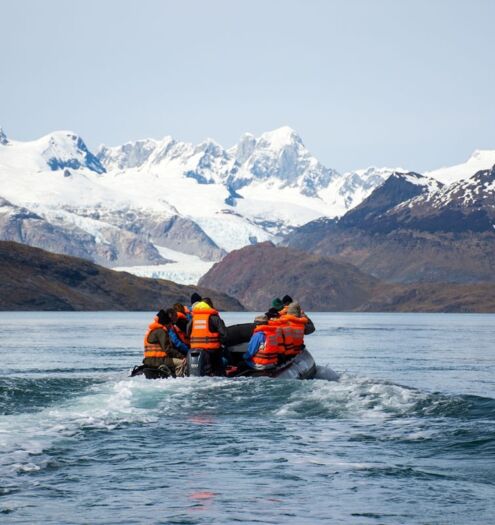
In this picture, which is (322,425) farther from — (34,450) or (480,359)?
(480,359)

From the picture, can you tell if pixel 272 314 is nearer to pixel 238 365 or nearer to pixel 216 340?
pixel 238 365

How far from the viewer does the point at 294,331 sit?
39406 mm

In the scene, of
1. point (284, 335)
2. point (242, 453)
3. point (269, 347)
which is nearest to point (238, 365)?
point (269, 347)

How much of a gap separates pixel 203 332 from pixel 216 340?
0.68 meters

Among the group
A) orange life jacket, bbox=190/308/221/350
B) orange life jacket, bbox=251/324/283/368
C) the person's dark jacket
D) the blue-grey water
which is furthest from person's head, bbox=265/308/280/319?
the person's dark jacket

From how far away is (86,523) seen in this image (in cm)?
1692

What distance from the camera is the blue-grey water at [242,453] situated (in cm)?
1817

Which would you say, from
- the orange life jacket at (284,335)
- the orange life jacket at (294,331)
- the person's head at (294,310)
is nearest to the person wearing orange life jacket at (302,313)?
the person's head at (294,310)

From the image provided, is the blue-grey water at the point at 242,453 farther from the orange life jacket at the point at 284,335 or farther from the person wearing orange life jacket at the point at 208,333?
the orange life jacket at the point at 284,335

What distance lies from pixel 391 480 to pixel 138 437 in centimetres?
802

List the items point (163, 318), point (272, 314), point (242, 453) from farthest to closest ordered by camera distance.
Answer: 1. point (272, 314)
2. point (163, 318)
3. point (242, 453)

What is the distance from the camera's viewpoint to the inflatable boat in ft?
127

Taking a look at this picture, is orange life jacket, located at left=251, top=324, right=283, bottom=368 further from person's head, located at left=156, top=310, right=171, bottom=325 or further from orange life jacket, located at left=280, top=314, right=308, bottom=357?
person's head, located at left=156, top=310, right=171, bottom=325

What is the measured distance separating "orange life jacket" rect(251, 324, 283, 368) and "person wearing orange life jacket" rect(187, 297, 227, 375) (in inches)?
57.8
